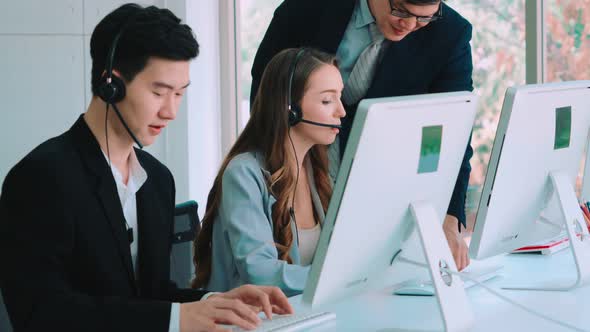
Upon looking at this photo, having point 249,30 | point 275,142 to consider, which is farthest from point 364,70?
point 249,30

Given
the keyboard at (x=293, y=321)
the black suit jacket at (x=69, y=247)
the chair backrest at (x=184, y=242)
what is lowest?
the chair backrest at (x=184, y=242)

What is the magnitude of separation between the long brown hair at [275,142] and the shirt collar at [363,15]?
0.16 m

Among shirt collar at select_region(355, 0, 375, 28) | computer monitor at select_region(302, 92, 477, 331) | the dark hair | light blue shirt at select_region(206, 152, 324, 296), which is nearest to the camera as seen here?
computer monitor at select_region(302, 92, 477, 331)

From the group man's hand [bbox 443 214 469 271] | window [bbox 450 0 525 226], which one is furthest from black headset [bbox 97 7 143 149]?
window [bbox 450 0 525 226]

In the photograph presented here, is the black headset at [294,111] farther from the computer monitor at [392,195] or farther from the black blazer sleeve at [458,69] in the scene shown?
the computer monitor at [392,195]

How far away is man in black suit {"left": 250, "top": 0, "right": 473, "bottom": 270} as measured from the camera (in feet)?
7.60

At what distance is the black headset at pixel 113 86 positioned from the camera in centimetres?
152

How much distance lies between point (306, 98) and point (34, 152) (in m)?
0.84

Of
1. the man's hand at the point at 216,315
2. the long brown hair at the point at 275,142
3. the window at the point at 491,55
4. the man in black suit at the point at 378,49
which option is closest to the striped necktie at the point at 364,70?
the man in black suit at the point at 378,49

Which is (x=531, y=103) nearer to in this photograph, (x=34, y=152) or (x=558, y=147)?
(x=558, y=147)

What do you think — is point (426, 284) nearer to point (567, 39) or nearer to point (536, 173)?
point (536, 173)

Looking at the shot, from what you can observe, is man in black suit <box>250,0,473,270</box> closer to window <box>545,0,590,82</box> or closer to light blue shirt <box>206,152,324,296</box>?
light blue shirt <box>206,152,324,296</box>

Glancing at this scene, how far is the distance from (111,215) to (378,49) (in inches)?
40.9

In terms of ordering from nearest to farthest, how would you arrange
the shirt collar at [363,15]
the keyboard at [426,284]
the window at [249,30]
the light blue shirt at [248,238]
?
the keyboard at [426,284], the light blue shirt at [248,238], the shirt collar at [363,15], the window at [249,30]
